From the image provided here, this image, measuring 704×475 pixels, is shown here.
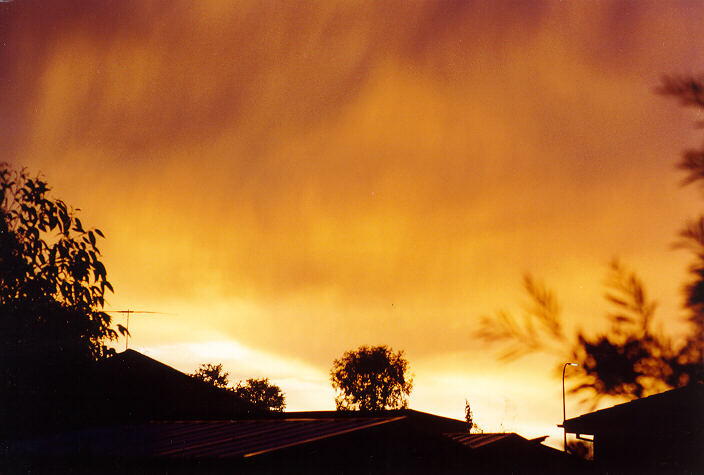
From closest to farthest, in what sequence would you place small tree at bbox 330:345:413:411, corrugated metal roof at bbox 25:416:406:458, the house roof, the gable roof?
corrugated metal roof at bbox 25:416:406:458
the house roof
the gable roof
small tree at bbox 330:345:413:411

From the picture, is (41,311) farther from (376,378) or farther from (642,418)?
(376,378)

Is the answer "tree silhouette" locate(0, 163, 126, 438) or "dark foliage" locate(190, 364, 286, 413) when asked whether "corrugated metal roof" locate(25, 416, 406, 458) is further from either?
"dark foliage" locate(190, 364, 286, 413)

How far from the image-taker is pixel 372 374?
91.9 m

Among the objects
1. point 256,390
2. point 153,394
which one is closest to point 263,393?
point 256,390

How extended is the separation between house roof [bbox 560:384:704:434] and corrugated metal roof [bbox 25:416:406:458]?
7.99 m

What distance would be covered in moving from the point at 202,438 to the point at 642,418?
12.2 meters

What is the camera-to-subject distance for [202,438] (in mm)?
14945

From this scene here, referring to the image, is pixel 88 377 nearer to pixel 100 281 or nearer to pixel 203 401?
pixel 100 281

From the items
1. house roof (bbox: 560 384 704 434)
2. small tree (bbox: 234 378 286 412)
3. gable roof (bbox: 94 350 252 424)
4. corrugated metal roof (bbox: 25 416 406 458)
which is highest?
small tree (bbox: 234 378 286 412)

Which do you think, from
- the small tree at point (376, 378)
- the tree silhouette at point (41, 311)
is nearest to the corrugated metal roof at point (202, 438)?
the tree silhouette at point (41, 311)

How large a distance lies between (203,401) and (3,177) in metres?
14.5

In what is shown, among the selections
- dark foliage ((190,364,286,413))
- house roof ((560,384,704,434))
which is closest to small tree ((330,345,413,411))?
dark foliage ((190,364,286,413))

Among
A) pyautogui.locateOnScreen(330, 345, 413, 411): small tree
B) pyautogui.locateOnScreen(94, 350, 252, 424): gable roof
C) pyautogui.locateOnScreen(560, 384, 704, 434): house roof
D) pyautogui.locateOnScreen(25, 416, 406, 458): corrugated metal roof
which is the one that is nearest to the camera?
pyautogui.locateOnScreen(25, 416, 406, 458): corrugated metal roof

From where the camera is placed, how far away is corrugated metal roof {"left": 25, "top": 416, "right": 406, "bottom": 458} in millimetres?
12773
